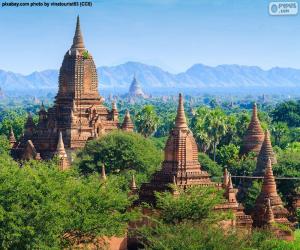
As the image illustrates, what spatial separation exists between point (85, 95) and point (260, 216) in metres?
23.3

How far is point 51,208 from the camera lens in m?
33.8

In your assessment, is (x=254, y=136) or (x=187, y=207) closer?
(x=187, y=207)

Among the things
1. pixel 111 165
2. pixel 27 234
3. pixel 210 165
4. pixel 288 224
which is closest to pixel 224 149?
pixel 210 165

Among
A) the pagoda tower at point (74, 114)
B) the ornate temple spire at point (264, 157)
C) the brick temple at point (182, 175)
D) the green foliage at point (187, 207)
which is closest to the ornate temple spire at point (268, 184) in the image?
the brick temple at point (182, 175)

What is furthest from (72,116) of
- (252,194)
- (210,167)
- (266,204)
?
(266,204)

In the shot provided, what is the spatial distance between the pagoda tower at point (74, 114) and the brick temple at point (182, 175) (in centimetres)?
1822

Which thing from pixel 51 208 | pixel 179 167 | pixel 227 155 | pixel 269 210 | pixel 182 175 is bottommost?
pixel 227 155

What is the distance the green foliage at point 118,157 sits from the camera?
56.4 meters

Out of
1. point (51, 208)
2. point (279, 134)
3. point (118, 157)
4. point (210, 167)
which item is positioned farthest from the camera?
point (279, 134)

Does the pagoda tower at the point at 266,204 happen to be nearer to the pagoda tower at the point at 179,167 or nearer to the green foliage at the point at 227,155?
the pagoda tower at the point at 179,167

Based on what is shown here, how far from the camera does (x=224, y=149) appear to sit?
7331cm

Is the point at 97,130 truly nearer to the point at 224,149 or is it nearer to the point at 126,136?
the point at 126,136

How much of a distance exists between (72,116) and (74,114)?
765 millimetres

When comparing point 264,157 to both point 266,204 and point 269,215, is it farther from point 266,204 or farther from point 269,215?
point 269,215
